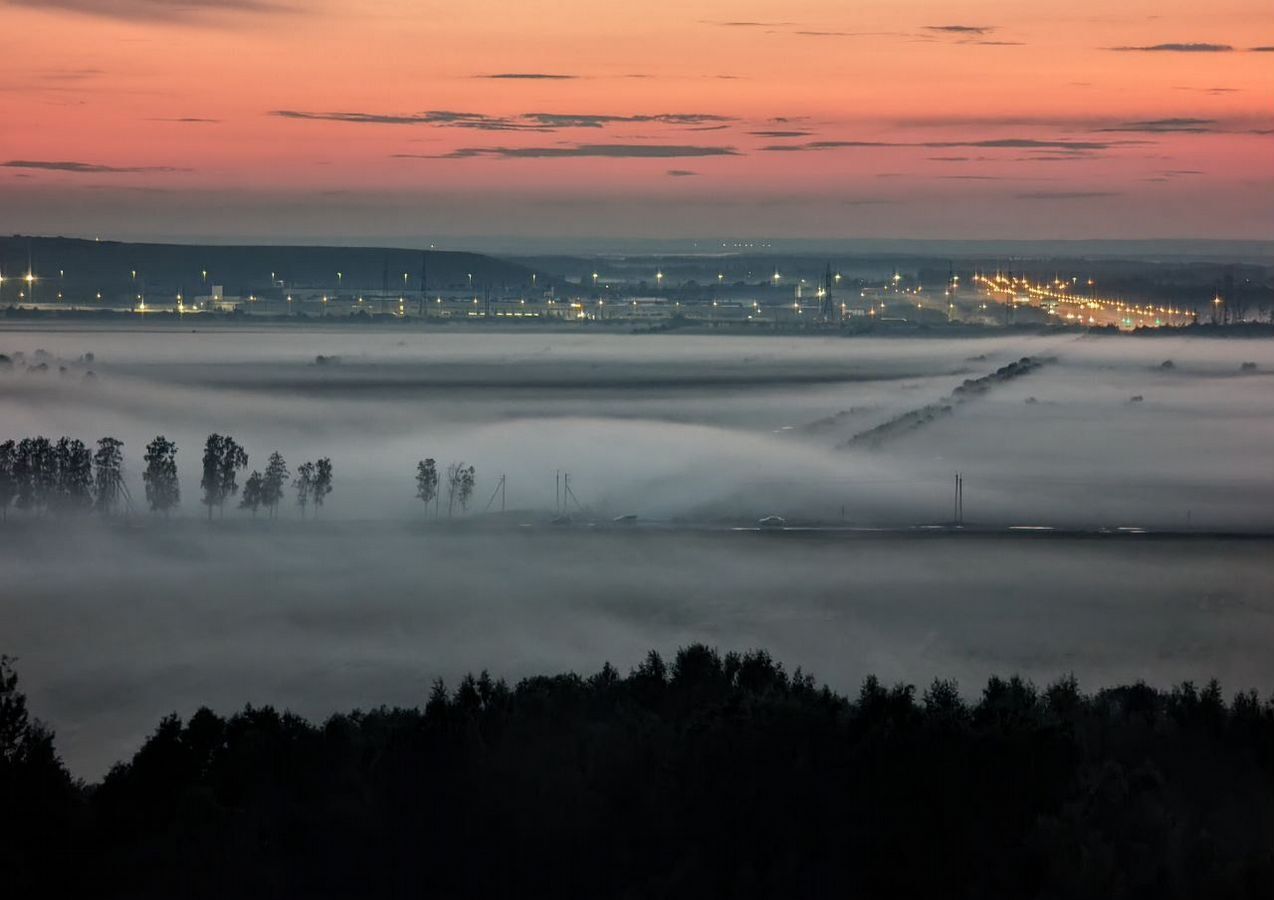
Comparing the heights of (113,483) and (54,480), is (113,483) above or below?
below

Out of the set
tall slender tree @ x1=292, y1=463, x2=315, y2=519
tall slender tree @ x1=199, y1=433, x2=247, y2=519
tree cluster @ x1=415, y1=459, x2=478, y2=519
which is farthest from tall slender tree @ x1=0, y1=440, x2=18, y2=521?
tree cluster @ x1=415, y1=459, x2=478, y2=519

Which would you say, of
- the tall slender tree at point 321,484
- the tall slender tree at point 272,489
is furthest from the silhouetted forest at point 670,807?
the tall slender tree at point 321,484

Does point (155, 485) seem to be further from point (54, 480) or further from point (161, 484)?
point (54, 480)

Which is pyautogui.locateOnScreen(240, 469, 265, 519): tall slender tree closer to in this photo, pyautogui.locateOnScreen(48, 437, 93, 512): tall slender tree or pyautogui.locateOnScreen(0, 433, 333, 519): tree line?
pyautogui.locateOnScreen(0, 433, 333, 519): tree line

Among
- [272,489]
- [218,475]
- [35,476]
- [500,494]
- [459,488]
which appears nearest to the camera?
[272,489]

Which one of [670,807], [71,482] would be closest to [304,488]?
[71,482]

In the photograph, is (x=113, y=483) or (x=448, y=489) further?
(x=448, y=489)
